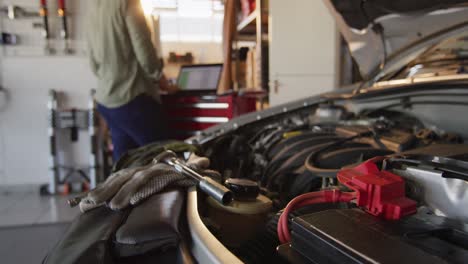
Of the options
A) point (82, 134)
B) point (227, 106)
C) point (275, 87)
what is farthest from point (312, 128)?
point (82, 134)

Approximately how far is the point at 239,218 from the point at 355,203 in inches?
8.1

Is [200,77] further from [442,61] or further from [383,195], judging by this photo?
[383,195]

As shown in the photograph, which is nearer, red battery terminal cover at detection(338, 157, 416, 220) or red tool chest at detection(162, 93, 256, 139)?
red battery terminal cover at detection(338, 157, 416, 220)

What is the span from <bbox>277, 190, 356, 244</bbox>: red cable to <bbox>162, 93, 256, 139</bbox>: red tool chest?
1697 millimetres

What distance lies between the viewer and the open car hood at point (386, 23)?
995mm

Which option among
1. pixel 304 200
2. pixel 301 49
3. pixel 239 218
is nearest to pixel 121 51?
pixel 301 49

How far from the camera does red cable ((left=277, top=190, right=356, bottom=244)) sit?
491 mm

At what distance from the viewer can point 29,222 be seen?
88.8 inches

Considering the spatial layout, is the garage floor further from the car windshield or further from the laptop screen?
the car windshield

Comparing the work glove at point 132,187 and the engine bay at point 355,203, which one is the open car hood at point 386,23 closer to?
the engine bay at point 355,203

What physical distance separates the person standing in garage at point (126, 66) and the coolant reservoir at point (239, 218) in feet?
4.98

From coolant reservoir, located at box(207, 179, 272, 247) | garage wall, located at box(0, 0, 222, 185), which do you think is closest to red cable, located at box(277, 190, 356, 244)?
coolant reservoir, located at box(207, 179, 272, 247)

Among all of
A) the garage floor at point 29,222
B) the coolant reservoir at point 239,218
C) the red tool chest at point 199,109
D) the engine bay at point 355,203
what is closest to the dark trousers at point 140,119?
the red tool chest at point 199,109

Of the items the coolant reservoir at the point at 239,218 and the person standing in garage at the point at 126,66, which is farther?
the person standing in garage at the point at 126,66
